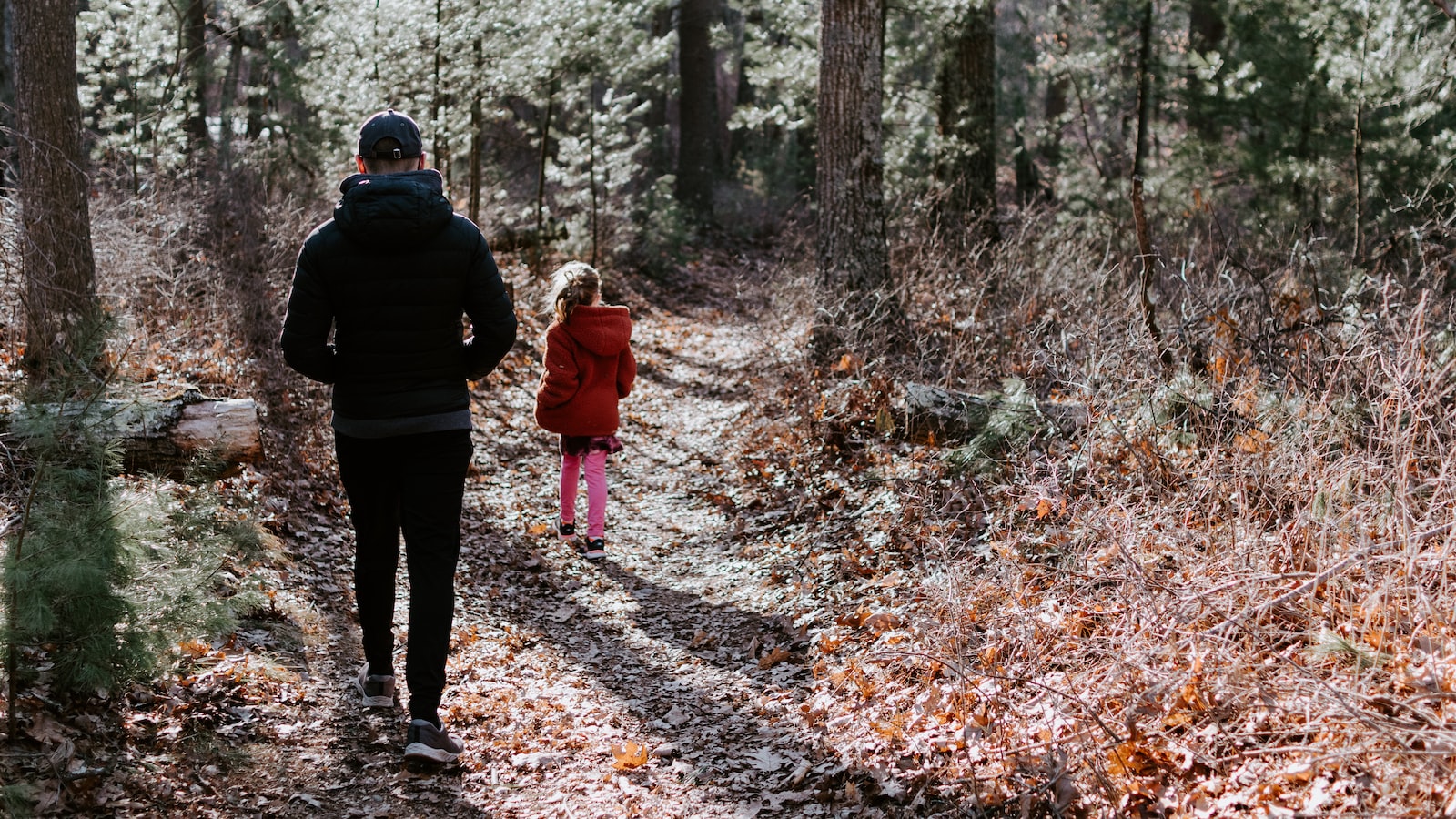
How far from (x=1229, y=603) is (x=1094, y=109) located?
1570 centimetres

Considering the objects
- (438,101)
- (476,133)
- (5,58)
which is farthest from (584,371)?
(5,58)

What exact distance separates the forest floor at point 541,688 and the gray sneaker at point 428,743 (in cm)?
9

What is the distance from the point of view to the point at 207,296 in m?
8.46

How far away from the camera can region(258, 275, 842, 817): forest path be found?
13.1ft

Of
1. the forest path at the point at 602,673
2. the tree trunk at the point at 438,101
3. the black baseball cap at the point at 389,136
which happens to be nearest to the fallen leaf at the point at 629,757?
the forest path at the point at 602,673

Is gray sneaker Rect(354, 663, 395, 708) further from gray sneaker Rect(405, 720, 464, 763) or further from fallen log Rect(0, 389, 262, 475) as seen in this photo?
fallen log Rect(0, 389, 262, 475)

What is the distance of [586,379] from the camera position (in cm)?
683

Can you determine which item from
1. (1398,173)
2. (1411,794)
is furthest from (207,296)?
(1398,173)

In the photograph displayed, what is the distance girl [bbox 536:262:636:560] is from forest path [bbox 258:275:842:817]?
1.73 feet

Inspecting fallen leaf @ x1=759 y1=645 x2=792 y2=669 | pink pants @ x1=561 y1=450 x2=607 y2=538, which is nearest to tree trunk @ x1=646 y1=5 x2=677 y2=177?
pink pants @ x1=561 y1=450 x2=607 y2=538

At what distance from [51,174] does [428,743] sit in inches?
224

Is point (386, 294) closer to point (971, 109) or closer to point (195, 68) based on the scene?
point (971, 109)

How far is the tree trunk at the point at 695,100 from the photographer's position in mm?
19922

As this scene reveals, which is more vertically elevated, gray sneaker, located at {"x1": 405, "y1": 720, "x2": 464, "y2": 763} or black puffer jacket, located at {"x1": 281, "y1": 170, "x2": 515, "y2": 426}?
black puffer jacket, located at {"x1": 281, "y1": 170, "x2": 515, "y2": 426}
